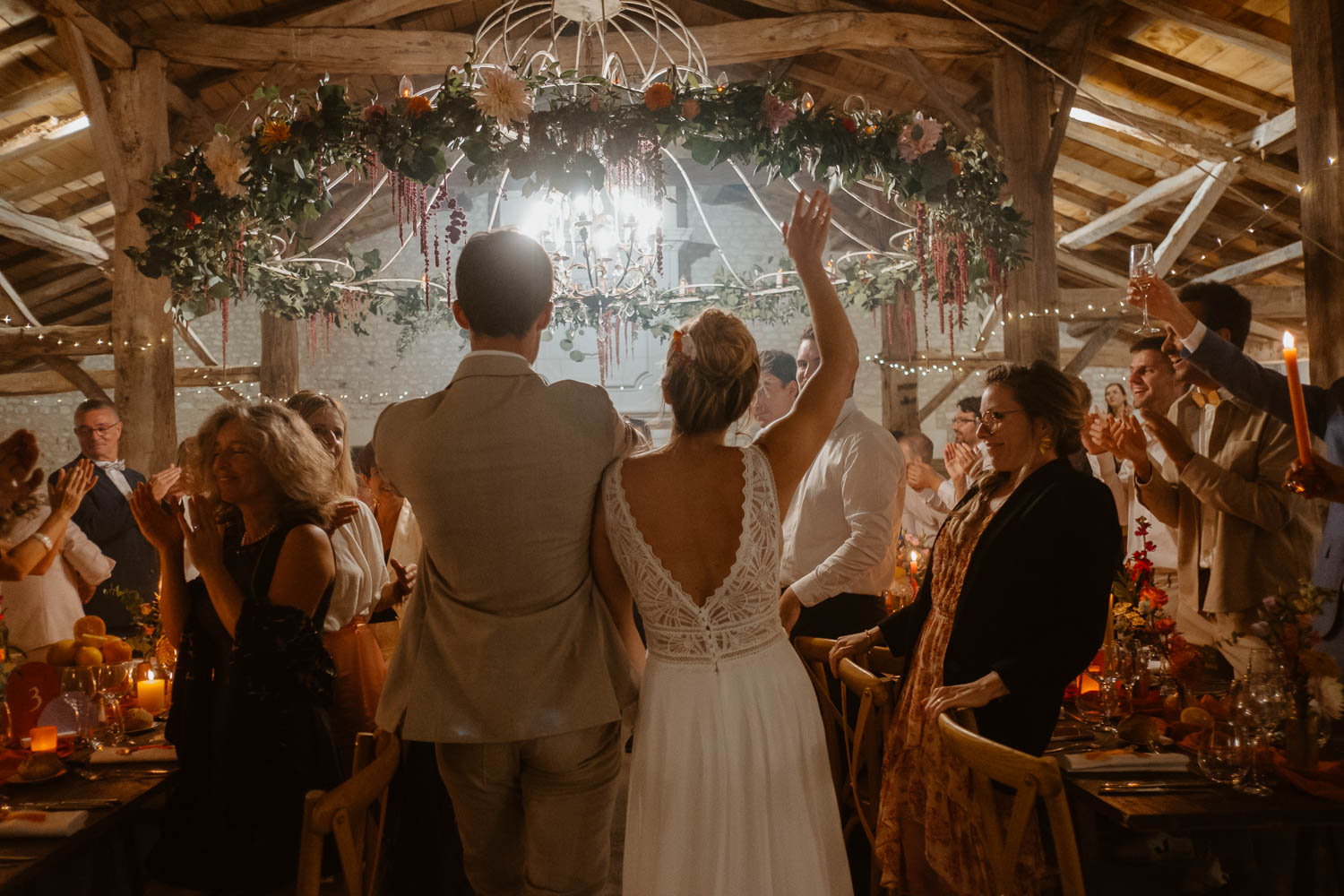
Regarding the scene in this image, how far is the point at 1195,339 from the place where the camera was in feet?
8.60

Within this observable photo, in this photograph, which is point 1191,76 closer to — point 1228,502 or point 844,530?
point 1228,502

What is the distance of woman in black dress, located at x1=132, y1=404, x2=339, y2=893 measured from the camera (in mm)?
2102

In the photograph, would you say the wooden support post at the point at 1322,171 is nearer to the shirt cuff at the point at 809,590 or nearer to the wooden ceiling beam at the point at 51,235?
the shirt cuff at the point at 809,590

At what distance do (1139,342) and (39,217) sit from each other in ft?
26.0

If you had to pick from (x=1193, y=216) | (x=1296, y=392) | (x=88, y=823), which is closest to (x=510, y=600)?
(x=88, y=823)

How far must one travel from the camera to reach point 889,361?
930 centimetres

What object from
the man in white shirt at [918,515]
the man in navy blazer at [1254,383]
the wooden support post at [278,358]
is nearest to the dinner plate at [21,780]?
the man in navy blazer at [1254,383]

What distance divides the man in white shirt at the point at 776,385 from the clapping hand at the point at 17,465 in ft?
7.66

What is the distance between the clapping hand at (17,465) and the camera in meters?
3.19

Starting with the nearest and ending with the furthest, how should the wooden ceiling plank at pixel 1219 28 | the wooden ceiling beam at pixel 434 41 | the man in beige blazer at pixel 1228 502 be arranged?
the man in beige blazer at pixel 1228 502 → the wooden ceiling plank at pixel 1219 28 → the wooden ceiling beam at pixel 434 41

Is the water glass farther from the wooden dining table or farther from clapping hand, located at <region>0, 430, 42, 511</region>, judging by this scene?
clapping hand, located at <region>0, 430, 42, 511</region>

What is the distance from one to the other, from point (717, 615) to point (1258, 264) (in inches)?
274

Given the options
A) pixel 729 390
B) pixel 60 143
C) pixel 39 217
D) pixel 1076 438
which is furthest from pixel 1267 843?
pixel 39 217

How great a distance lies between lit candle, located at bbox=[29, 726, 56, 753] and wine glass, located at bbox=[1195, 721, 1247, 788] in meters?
2.44
